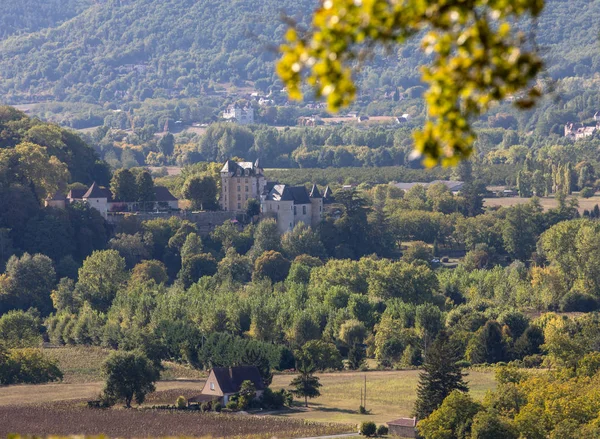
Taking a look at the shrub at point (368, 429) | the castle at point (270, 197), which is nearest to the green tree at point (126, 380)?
the shrub at point (368, 429)

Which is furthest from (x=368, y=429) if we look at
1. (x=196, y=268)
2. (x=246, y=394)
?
(x=196, y=268)

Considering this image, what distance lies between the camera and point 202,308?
266 feet

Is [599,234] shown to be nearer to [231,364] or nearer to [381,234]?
[381,234]

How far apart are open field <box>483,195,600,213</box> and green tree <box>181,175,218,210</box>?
32526mm

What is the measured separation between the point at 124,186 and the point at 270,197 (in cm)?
1169

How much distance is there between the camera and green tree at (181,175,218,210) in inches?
4373

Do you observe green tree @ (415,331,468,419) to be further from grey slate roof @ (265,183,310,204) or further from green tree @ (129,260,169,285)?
grey slate roof @ (265,183,310,204)

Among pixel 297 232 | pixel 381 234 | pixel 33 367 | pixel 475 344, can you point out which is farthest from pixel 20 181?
pixel 475 344

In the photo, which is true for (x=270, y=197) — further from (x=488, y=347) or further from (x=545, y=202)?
(x=488, y=347)

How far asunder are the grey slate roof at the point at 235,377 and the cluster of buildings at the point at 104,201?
4151 cm

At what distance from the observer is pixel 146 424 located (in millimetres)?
53000

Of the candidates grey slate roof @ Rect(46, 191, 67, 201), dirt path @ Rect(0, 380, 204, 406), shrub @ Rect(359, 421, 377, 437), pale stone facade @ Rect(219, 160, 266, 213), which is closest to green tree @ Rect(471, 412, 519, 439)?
shrub @ Rect(359, 421, 377, 437)

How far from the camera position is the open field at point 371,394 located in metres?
55.6

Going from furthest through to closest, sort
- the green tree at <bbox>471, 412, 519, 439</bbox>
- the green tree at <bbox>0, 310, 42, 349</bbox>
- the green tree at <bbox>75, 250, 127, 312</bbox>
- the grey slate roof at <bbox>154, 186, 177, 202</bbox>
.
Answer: the grey slate roof at <bbox>154, 186, 177, 202</bbox> < the green tree at <bbox>75, 250, 127, 312</bbox> < the green tree at <bbox>0, 310, 42, 349</bbox> < the green tree at <bbox>471, 412, 519, 439</bbox>
